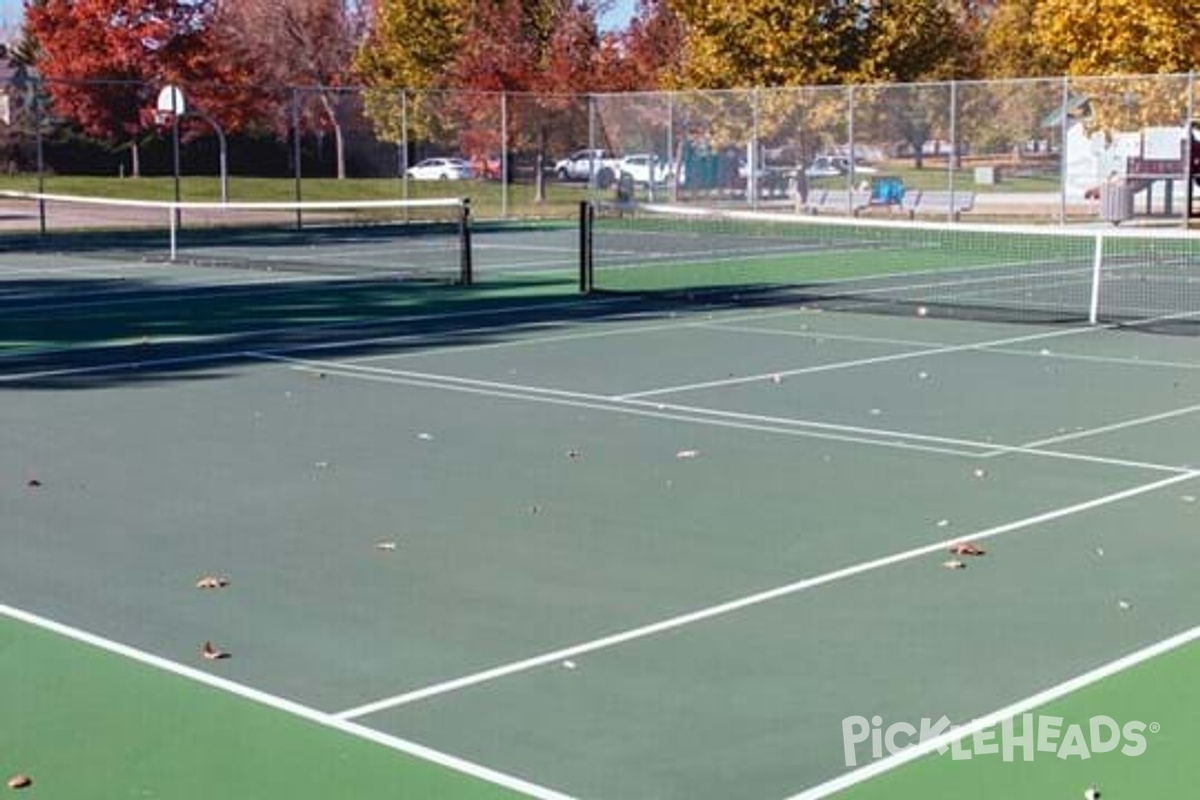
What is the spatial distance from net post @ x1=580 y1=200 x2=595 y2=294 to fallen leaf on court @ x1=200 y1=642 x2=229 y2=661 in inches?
598

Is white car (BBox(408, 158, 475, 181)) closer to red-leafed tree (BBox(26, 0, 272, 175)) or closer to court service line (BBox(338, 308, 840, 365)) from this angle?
red-leafed tree (BBox(26, 0, 272, 175))

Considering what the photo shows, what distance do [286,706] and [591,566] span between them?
2353mm

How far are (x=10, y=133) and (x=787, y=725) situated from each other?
42017 millimetres

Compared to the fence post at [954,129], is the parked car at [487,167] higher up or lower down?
lower down

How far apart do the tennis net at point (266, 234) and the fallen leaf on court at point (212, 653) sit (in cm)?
1608

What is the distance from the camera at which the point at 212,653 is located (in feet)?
23.4

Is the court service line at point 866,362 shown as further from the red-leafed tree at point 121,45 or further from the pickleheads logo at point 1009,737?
the red-leafed tree at point 121,45

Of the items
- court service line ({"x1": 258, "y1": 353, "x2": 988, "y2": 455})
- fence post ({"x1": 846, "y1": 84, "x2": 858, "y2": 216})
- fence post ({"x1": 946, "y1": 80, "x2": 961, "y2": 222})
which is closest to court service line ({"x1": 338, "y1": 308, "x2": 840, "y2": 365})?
court service line ({"x1": 258, "y1": 353, "x2": 988, "y2": 455})

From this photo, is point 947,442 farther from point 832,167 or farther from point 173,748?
point 832,167

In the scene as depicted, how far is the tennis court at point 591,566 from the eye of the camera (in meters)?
6.00

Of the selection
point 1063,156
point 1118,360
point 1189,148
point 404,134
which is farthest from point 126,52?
point 1118,360

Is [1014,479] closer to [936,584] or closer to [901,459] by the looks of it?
[901,459]

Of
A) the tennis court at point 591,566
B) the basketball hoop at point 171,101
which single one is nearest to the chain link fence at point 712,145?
the basketball hoop at point 171,101

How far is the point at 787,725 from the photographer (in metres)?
6.25
